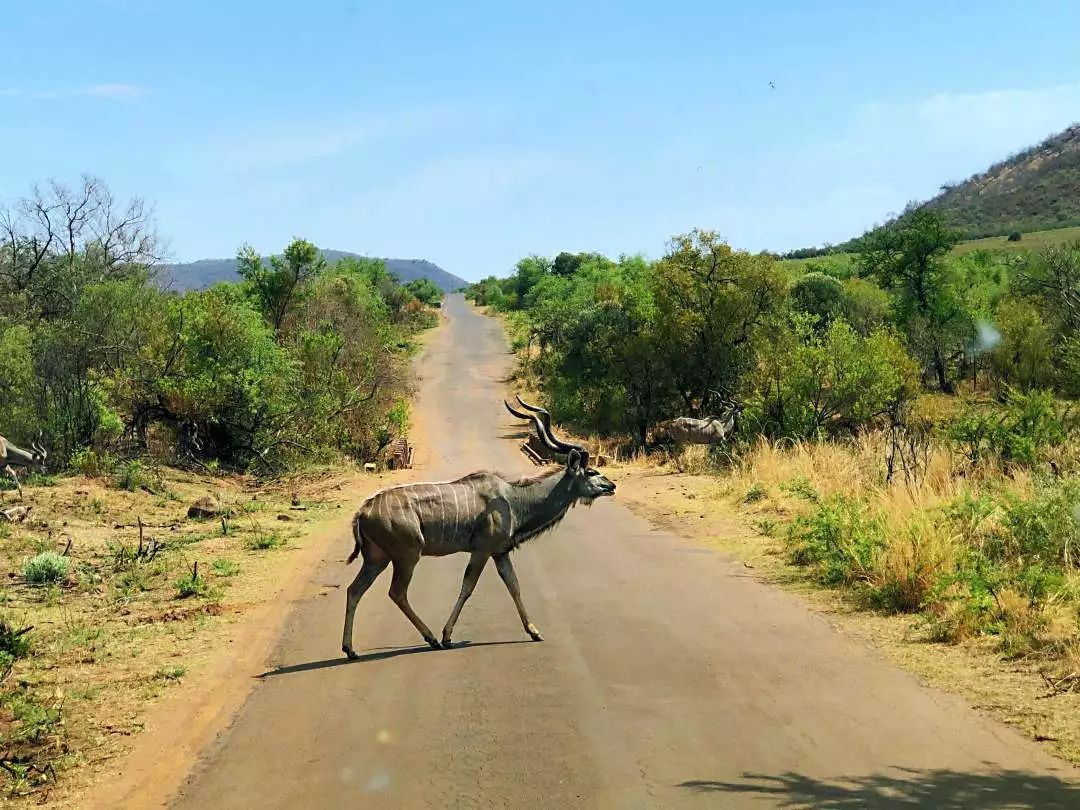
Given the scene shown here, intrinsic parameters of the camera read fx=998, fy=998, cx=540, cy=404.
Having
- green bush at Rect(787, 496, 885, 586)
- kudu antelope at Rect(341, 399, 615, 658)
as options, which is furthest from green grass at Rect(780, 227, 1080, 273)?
kudu antelope at Rect(341, 399, 615, 658)

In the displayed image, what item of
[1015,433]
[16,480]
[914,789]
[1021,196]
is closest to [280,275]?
[16,480]

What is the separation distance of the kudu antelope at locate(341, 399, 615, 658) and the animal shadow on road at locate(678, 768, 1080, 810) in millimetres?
3980

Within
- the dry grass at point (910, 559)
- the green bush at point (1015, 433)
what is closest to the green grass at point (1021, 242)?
the green bush at point (1015, 433)

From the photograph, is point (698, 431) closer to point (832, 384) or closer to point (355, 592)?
point (832, 384)

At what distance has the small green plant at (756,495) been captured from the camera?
61.5 ft

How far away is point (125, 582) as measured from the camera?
13.1 m

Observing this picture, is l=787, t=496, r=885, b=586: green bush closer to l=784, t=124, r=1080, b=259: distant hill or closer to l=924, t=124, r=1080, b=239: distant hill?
l=784, t=124, r=1080, b=259: distant hill

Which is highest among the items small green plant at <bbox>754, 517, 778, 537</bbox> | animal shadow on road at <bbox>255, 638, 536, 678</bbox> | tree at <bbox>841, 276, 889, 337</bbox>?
tree at <bbox>841, 276, 889, 337</bbox>

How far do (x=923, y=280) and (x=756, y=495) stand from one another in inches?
1146

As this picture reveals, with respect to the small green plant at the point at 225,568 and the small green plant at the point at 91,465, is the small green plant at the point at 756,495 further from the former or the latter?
the small green plant at the point at 91,465

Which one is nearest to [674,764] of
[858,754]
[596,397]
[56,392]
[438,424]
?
[858,754]

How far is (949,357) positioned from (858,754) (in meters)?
37.3

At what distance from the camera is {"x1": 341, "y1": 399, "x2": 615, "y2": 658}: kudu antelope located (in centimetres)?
979

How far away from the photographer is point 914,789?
239 inches
